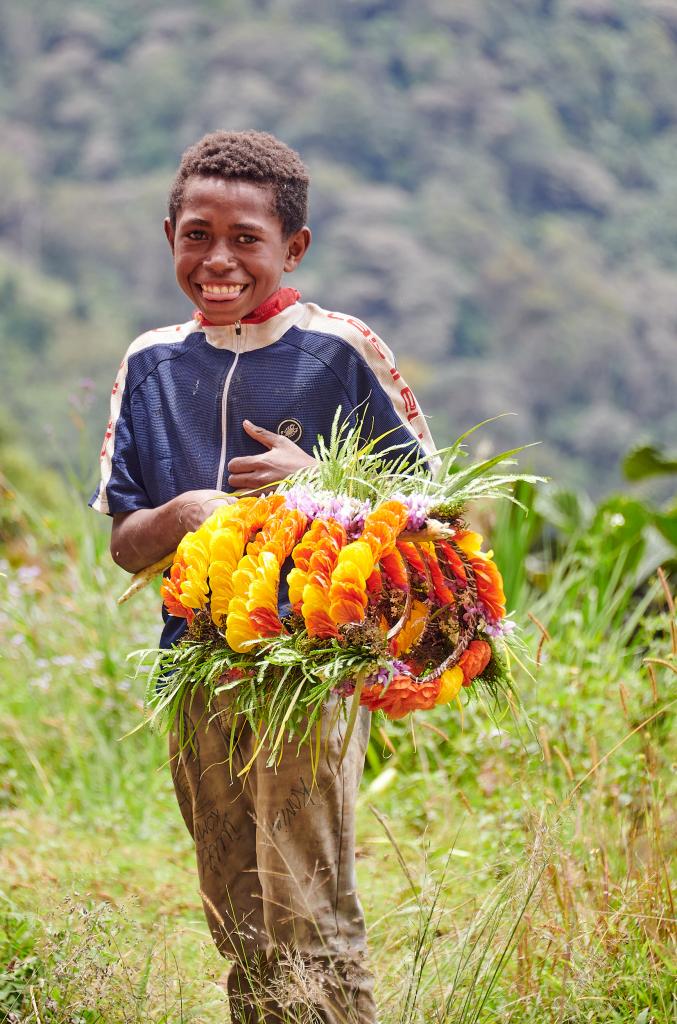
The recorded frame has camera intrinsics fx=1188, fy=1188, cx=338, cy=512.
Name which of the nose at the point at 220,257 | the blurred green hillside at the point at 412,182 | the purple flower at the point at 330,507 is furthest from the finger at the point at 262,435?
the blurred green hillside at the point at 412,182

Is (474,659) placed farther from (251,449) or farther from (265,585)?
(251,449)

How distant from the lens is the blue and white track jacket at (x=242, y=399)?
2693mm

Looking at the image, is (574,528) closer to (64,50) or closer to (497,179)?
(497,179)

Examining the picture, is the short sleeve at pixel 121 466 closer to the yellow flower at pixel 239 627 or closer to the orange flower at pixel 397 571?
the yellow flower at pixel 239 627

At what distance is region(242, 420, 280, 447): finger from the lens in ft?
8.55

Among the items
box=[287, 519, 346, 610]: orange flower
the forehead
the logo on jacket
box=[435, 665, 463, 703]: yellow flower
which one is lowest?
box=[435, 665, 463, 703]: yellow flower

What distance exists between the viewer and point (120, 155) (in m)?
56.5

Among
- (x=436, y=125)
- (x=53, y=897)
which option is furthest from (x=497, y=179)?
(x=53, y=897)

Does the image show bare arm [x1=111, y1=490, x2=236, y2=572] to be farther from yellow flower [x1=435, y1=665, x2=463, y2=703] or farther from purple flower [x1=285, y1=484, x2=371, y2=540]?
yellow flower [x1=435, y1=665, x2=463, y2=703]

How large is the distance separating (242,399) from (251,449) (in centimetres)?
11

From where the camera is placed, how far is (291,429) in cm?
269

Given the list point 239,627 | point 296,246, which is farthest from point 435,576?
point 296,246

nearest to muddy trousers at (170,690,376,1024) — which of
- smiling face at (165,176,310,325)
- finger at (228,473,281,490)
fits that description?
finger at (228,473,281,490)

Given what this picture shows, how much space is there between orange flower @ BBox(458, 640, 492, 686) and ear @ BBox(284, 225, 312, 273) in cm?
106
